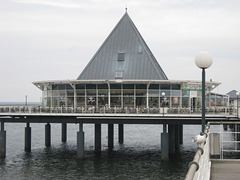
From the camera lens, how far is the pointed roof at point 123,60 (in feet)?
180

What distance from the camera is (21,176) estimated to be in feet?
112

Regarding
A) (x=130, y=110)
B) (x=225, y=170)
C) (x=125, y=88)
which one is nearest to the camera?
(x=225, y=170)

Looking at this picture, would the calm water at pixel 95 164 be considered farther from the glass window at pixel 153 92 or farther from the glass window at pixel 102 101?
the glass window at pixel 153 92

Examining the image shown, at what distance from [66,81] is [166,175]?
2063cm

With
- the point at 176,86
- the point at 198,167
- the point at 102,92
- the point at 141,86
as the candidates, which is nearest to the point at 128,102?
the point at 141,86

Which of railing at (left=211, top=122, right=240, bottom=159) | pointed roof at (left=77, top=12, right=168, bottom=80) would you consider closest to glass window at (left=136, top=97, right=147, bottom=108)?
pointed roof at (left=77, top=12, right=168, bottom=80)

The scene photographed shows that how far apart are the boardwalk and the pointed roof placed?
40.7 meters

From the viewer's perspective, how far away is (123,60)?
56219 mm

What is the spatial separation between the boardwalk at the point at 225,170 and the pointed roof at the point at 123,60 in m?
40.7

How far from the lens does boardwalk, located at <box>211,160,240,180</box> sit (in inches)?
423

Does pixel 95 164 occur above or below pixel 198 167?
below

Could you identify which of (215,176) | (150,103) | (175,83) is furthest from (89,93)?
(215,176)

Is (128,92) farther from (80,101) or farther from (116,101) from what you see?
(80,101)

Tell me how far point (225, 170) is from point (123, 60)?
45.1m
